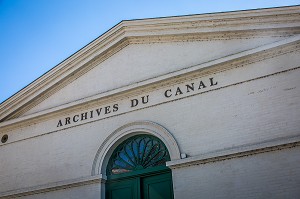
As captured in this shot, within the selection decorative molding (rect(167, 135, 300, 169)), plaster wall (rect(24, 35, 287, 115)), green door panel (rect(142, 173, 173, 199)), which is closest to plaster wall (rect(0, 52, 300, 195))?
decorative molding (rect(167, 135, 300, 169))

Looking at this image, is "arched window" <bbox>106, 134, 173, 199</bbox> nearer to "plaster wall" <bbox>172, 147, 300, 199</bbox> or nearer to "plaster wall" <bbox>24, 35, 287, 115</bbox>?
"plaster wall" <bbox>172, 147, 300, 199</bbox>

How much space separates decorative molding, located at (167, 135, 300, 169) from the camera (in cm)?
788

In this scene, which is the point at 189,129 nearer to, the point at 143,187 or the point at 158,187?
the point at 158,187

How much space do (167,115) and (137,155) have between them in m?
1.53

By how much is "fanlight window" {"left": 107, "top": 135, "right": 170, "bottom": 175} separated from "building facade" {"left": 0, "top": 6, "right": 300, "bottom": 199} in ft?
0.10

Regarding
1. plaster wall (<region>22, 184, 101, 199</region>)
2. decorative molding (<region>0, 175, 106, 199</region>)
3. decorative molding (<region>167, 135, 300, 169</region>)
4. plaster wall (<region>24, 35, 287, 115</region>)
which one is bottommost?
plaster wall (<region>22, 184, 101, 199</region>)

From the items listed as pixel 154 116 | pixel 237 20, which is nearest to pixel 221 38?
pixel 237 20

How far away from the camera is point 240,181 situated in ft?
26.7

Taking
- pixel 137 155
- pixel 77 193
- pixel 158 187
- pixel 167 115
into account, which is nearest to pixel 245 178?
pixel 158 187

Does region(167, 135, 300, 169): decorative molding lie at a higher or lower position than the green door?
higher

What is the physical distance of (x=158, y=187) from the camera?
375 inches

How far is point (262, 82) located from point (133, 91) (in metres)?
3.86

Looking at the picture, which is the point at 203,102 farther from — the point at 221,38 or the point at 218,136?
the point at 221,38

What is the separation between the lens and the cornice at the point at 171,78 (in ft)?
29.4
